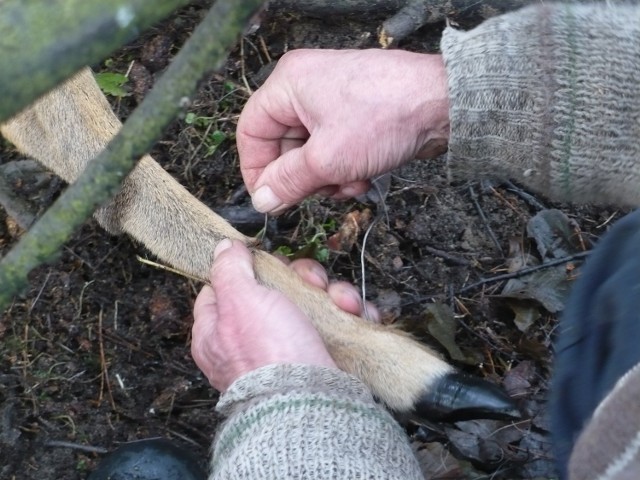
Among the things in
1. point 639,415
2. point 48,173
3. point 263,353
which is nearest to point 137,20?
point 639,415

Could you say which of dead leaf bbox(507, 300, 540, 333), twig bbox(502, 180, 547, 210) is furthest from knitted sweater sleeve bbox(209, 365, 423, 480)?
twig bbox(502, 180, 547, 210)

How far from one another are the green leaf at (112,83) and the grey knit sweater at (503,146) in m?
1.38

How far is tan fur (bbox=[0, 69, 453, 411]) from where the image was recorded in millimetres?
1994

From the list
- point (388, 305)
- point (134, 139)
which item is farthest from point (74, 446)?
point (134, 139)

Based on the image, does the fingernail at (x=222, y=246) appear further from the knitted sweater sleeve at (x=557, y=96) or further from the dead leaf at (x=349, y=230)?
the knitted sweater sleeve at (x=557, y=96)

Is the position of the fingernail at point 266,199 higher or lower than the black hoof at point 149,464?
higher

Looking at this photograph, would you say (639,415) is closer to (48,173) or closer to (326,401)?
(326,401)

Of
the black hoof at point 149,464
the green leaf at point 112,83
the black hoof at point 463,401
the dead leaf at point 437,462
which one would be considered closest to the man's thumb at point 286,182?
the black hoof at point 463,401

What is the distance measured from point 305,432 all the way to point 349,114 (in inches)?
28.9

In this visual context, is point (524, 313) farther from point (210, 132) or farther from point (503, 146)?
point (210, 132)

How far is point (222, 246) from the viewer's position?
7.11ft

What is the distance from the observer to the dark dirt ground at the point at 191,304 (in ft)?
7.70

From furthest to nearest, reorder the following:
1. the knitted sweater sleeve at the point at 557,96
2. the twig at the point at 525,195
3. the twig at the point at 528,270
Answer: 1. the twig at the point at 525,195
2. the twig at the point at 528,270
3. the knitted sweater sleeve at the point at 557,96

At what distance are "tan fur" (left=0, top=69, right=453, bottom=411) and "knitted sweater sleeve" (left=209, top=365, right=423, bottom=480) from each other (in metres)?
0.31
